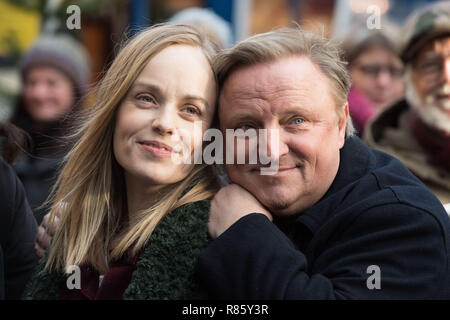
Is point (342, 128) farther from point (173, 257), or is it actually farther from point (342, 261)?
point (173, 257)

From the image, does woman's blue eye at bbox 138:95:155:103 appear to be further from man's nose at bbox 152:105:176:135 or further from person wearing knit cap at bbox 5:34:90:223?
person wearing knit cap at bbox 5:34:90:223

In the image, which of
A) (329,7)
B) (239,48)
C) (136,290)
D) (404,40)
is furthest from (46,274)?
(329,7)

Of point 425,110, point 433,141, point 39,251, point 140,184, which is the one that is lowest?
point 39,251

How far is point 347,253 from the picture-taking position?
1.88 meters

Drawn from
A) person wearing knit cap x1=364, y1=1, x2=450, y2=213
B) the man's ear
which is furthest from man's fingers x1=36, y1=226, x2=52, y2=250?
person wearing knit cap x1=364, y1=1, x2=450, y2=213

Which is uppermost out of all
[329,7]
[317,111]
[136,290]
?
[329,7]

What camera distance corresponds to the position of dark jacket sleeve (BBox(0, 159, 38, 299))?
103 inches

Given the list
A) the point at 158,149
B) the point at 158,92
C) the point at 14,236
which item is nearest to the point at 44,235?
the point at 14,236

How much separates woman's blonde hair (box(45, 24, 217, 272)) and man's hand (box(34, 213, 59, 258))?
61 millimetres

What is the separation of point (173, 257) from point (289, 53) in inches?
30.8

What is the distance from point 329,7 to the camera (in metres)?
7.48

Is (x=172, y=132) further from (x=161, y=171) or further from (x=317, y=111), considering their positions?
(x=317, y=111)

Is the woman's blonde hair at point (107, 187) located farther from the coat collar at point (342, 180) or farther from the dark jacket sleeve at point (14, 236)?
the coat collar at point (342, 180)

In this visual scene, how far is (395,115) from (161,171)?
8.08ft
